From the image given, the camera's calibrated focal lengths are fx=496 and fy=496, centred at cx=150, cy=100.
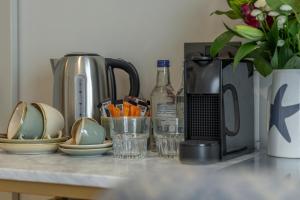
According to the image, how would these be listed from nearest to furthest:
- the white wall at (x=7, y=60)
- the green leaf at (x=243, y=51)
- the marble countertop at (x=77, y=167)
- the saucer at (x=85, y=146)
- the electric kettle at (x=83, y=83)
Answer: the marble countertop at (x=77, y=167)
the green leaf at (x=243, y=51)
the saucer at (x=85, y=146)
the electric kettle at (x=83, y=83)
the white wall at (x=7, y=60)

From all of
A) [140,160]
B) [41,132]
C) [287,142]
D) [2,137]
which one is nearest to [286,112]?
[287,142]

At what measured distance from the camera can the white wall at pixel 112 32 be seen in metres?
1.42

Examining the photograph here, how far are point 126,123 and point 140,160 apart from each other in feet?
0.39

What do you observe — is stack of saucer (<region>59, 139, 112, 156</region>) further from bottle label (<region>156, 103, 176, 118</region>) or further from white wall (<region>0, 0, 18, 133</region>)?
white wall (<region>0, 0, 18, 133</region>)

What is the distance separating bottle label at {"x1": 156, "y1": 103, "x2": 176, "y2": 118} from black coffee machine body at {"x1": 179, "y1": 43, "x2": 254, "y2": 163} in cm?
14

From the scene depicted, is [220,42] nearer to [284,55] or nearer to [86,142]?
[284,55]

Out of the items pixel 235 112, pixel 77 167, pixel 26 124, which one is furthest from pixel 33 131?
pixel 235 112

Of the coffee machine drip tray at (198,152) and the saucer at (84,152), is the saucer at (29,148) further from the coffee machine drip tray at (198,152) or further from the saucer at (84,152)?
the coffee machine drip tray at (198,152)

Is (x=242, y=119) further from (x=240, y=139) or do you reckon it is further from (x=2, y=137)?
(x=2, y=137)

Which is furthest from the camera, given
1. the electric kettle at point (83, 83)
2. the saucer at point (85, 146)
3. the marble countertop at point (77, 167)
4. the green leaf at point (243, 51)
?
the electric kettle at point (83, 83)

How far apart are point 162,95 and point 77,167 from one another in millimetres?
373

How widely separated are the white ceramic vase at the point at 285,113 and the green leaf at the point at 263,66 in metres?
0.02

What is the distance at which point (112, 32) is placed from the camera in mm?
1529

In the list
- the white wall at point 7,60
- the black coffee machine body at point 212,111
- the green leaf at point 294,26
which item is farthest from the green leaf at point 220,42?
the white wall at point 7,60
